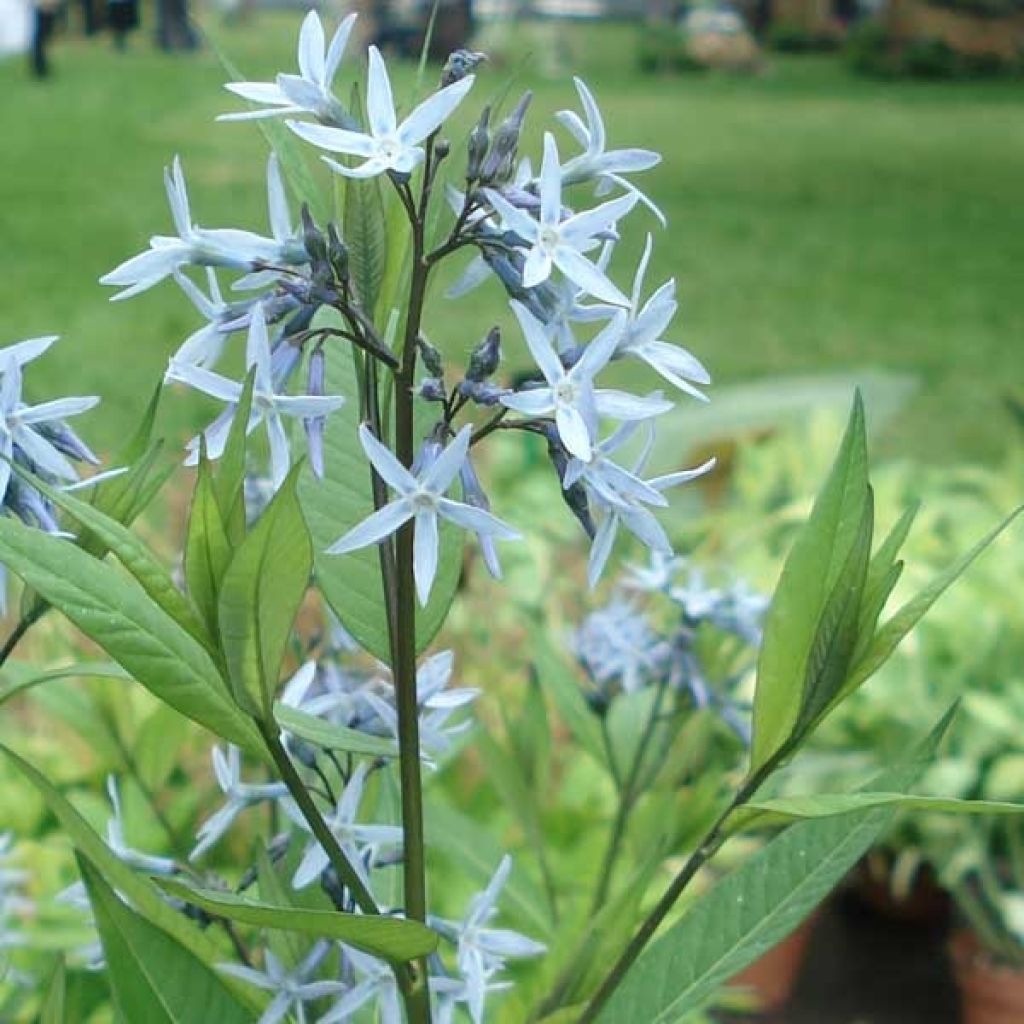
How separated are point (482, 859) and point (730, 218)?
9.09 m

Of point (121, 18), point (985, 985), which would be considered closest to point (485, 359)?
point (985, 985)

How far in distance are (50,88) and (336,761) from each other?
572 inches

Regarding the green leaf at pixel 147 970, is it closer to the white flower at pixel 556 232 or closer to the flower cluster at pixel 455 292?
the flower cluster at pixel 455 292

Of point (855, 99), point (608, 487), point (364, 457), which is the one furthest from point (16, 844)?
point (855, 99)

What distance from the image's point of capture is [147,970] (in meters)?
0.70

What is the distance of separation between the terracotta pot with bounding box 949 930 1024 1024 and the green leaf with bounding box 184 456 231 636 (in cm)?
200

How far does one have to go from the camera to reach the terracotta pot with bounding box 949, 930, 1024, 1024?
7.89 ft

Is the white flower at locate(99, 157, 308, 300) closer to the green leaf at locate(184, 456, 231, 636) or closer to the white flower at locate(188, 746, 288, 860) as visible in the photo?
the green leaf at locate(184, 456, 231, 636)

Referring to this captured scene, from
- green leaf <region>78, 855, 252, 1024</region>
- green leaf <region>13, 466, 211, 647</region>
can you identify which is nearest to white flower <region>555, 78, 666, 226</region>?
green leaf <region>13, 466, 211, 647</region>

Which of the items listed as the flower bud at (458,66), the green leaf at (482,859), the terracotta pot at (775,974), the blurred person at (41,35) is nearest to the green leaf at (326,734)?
the flower bud at (458,66)

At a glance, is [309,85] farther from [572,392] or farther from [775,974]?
[775,974]

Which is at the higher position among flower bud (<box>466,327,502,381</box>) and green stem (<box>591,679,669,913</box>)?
flower bud (<box>466,327,502,381</box>)

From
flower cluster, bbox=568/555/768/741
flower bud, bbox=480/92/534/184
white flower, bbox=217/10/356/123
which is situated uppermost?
white flower, bbox=217/10/356/123

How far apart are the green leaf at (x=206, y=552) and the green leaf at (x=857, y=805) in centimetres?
21
